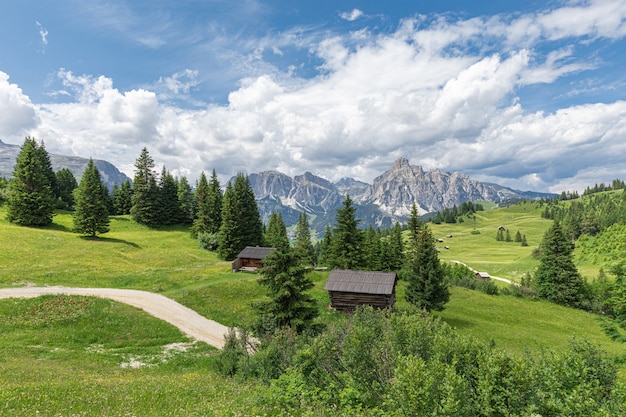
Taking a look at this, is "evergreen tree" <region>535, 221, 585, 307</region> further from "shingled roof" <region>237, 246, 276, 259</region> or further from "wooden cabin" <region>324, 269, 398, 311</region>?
"shingled roof" <region>237, 246, 276, 259</region>

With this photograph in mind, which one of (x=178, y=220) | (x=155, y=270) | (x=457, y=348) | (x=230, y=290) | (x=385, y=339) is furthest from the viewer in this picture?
(x=178, y=220)

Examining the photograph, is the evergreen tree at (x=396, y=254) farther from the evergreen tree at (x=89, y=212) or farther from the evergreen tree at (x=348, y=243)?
the evergreen tree at (x=89, y=212)

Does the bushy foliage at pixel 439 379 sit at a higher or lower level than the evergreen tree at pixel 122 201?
lower

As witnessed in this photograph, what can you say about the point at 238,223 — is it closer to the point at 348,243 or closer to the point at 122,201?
the point at 348,243

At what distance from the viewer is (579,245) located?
9919 centimetres

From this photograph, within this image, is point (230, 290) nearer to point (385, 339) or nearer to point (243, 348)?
point (243, 348)

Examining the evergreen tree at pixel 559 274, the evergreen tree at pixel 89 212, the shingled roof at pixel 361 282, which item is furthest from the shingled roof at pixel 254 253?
the evergreen tree at pixel 559 274

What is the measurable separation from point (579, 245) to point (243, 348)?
118176 millimetres

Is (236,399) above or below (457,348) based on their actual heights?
below

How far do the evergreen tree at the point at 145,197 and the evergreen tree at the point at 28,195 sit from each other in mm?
19159

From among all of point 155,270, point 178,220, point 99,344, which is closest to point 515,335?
point 99,344

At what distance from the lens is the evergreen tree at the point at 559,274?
2248 inches

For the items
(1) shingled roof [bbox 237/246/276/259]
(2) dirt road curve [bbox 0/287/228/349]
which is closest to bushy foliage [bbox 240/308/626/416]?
(2) dirt road curve [bbox 0/287/228/349]

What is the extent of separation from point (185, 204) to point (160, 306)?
6021cm
